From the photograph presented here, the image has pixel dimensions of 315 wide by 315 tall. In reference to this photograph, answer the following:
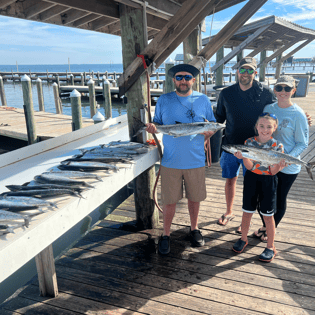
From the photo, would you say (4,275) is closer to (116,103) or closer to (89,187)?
(89,187)

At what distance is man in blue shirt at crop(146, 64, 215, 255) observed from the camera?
10.7ft

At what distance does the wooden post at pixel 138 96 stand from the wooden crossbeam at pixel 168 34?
0.45 ft

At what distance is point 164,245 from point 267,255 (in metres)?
1.30

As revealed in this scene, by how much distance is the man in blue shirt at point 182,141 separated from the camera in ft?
10.7

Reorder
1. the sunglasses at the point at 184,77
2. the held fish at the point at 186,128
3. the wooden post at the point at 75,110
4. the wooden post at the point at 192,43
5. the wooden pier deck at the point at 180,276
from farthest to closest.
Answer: the wooden post at the point at 75,110
the wooden post at the point at 192,43
the sunglasses at the point at 184,77
the held fish at the point at 186,128
the wooden pier deck at the point at 180,276

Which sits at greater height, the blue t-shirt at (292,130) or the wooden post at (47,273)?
the blue t-shirt at (292,130)

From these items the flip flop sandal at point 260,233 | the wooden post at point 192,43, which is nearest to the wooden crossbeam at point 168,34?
the flip flop sandal at point 260,233

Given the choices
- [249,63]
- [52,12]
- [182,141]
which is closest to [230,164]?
[182,141]

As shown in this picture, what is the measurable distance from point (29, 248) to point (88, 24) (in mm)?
4068

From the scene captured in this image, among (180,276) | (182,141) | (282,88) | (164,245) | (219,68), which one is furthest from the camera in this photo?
(219,68)

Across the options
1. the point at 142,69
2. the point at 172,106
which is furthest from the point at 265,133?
the point at 142,69

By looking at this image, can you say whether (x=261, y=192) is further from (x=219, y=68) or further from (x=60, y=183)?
(x=219, y=68)

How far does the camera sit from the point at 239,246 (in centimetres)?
352

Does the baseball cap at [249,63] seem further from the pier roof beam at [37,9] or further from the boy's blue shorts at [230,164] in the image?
the pier roof beam at [37,9]
